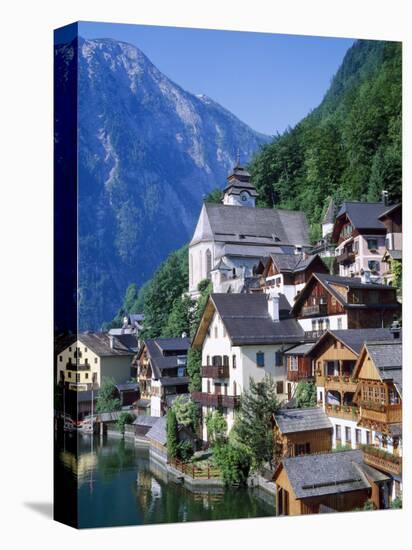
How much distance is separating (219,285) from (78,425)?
4939 millimetres

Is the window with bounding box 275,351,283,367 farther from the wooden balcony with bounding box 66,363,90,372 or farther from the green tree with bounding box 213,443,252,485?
the wooden balcony with bounding box 66,363,90,372

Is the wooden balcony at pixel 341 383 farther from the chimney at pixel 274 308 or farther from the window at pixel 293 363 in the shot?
the chimney at pixel 274 308

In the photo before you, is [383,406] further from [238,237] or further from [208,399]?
[238,237]

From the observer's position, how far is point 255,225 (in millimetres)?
17328

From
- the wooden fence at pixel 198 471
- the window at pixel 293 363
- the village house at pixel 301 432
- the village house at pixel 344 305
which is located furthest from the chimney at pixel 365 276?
the wooden fence at pixel 198 471

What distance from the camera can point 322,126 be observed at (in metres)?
16.8

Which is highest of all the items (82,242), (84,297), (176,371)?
(82,242)

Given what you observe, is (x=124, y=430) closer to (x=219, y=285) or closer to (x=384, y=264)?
(x=219, y=285)

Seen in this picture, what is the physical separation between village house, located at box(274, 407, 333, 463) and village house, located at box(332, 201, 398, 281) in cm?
301

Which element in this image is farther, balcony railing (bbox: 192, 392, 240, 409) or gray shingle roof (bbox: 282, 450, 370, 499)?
balcony railing (bbox: 192, 392, 240, 409)

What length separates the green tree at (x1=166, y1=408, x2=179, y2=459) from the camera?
1633cm

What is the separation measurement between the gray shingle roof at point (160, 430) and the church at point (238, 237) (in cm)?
272

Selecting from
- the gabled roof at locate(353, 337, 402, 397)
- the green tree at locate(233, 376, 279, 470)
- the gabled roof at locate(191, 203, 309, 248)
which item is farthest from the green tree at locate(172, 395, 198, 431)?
the gabled roof at locate(353, 337, 402, 397)

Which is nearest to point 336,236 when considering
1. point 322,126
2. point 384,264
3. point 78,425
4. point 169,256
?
point 384,264
